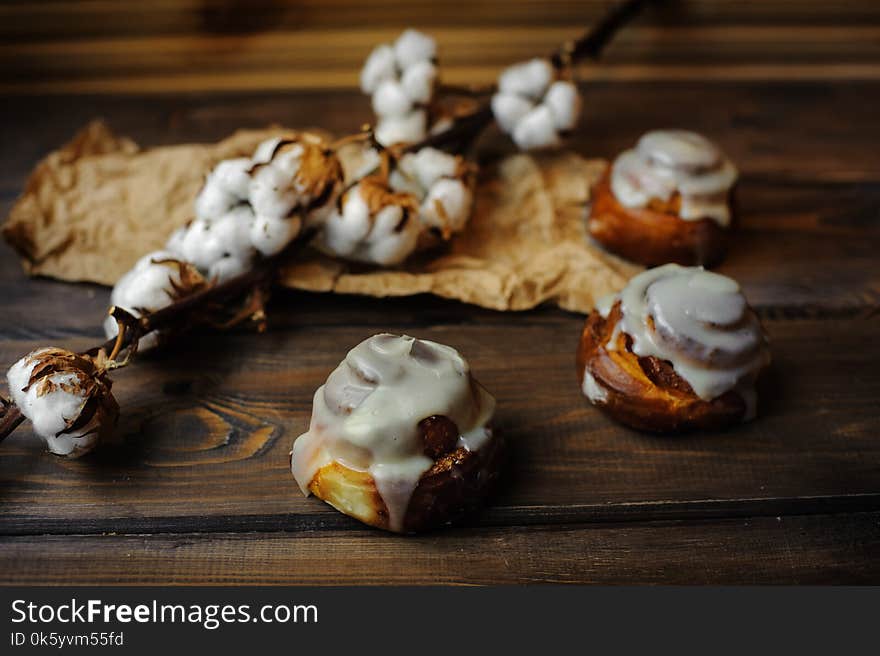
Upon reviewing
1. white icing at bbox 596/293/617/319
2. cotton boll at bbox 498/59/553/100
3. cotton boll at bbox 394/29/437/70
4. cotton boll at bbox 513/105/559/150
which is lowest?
white icing at bbox 596/293/617/319

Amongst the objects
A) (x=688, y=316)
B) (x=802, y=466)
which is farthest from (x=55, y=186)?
(x=802, y=466)

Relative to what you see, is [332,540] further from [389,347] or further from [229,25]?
[229,25]

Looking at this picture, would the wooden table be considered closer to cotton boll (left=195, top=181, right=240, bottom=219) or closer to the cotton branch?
the cotton branch

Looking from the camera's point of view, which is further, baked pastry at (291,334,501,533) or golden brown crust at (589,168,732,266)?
golden brown crust at (589,168,732,266)

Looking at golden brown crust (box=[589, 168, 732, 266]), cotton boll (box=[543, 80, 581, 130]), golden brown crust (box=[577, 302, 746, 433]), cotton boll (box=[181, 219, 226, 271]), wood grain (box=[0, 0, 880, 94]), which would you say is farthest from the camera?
wood grain (box=[0, 0, 880, 94])

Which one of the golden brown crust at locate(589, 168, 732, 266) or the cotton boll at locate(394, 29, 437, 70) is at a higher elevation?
the cotton boll at locate(394, 29, 437, 70)

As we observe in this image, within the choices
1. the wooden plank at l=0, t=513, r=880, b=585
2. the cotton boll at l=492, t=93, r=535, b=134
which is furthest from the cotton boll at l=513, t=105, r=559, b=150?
the wooden plank at l=0, t=513, r=880, b=585

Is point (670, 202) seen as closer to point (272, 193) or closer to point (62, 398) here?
point (272, 193)
